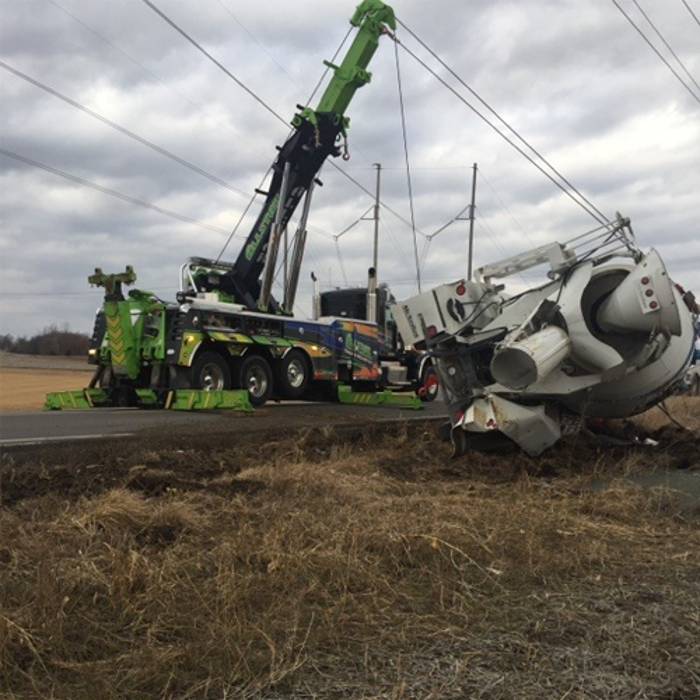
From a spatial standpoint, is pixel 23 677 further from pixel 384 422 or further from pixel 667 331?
pixel 384 422

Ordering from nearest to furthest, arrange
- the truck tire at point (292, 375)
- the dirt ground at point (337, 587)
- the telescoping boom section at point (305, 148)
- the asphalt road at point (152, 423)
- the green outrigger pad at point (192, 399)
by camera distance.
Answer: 1. the dirt ground at point (337, 587)
2. the asphalt road at point (152, 423)
3. the green outrigger pad at point (192, 399)
4. the truck tire at point (292, 375)
5. the telescoping boom section at point (305, 148)

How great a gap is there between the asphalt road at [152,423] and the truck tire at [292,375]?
1.63m

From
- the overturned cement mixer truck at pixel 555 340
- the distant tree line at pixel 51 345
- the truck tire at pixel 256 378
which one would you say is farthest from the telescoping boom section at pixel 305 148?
the distant tree line at pixel 51 345

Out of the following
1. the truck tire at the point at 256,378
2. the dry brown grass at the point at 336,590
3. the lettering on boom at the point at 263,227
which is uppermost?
the lettering on boom at the point at 263,227

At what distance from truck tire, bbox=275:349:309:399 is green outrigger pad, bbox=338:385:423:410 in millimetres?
1109

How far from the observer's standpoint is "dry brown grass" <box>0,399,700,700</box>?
2631 millimetres

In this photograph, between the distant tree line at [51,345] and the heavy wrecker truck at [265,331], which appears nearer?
the heavy wrecker truck at [265,331]

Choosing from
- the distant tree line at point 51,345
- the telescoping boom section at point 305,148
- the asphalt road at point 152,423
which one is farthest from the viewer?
the distant tree line at point 51,345

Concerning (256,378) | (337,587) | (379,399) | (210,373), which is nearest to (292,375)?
(256,378)

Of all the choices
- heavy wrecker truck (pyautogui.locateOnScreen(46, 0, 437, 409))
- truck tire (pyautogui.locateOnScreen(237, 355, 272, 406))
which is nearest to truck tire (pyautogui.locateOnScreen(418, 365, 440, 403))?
heavy wrecker truck (pyautogui.locateOnScreen(46, 0, 437, 409))

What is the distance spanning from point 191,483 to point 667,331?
468 centimetres

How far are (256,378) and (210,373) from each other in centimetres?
130

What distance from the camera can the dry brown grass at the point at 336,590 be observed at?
263 centimetres

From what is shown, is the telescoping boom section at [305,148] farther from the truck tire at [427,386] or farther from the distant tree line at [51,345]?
the distant tree line at [51,345]
